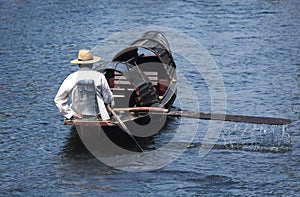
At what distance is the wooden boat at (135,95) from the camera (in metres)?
16.6

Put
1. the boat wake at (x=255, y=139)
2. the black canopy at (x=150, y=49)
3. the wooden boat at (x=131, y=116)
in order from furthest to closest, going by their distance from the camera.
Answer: the black canopy at (x=150, y=49) < the boat wake at (x=255, y=139) < the wooden boat at (x=131, y=116)

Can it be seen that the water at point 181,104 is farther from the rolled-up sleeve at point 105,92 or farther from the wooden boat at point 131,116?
the rolled-up sleeve at point 105,92

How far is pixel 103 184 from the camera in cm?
1543

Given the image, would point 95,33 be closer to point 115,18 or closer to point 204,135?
point 115,18

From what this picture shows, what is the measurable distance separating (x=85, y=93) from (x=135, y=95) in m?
1.74

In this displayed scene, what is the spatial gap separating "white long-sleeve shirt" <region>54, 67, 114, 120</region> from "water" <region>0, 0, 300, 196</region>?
3.59ft

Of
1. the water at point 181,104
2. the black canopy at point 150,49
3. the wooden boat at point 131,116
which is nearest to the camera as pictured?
the water at point 181,104

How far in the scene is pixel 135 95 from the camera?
58.4ft

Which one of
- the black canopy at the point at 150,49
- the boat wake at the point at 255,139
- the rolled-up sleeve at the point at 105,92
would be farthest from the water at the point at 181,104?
the black canopy at the point at 150,49

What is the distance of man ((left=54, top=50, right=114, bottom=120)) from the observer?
53.5 ft

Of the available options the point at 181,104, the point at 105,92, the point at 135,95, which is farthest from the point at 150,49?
the point at 105,92

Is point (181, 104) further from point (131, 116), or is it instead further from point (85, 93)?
point (85, 93)

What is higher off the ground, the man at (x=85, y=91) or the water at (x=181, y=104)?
the man at (x=85, y=91)

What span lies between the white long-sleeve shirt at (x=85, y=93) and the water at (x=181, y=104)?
3.59ft
